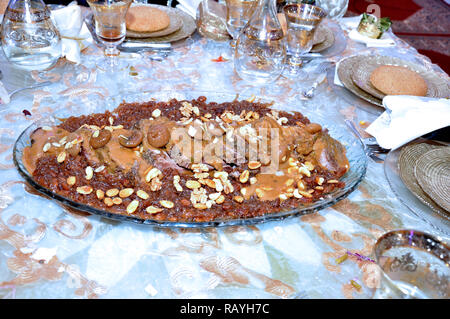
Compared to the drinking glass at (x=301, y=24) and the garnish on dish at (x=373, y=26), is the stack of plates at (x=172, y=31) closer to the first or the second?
the drinking glass at (x=301, y=24)

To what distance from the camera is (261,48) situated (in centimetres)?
168

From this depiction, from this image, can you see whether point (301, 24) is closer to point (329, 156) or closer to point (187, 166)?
point (329, 156)

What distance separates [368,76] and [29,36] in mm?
1467

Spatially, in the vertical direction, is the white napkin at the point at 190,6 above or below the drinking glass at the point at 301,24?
below

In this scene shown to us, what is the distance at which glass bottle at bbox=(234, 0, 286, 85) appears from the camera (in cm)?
163

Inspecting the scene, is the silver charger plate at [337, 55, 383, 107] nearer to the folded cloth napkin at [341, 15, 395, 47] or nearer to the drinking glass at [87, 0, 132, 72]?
the folded cloth napkin at [341, 15, 395, 47]

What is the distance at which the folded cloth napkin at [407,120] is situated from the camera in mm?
1344

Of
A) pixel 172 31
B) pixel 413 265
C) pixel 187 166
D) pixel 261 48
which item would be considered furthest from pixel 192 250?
pixel 172 31

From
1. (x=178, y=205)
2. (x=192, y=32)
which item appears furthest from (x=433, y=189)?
(x=192, y=32)

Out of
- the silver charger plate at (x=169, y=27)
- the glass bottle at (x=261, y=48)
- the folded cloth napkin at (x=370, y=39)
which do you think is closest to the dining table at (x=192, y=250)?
the glass bottle at (x=261, y=48)

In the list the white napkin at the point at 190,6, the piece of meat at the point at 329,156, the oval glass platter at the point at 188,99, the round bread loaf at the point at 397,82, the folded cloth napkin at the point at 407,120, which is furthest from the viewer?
the white napkin at the point at 190,6

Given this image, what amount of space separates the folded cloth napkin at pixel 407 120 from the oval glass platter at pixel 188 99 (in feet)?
0.47

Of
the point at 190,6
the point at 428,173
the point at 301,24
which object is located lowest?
the point at 428,173

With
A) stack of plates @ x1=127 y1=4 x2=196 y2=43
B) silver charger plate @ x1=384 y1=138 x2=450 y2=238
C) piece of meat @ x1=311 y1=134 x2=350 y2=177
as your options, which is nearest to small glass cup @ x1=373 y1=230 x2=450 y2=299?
silver charger plate @ x1=384 y1=138 x2=450 y2=238
